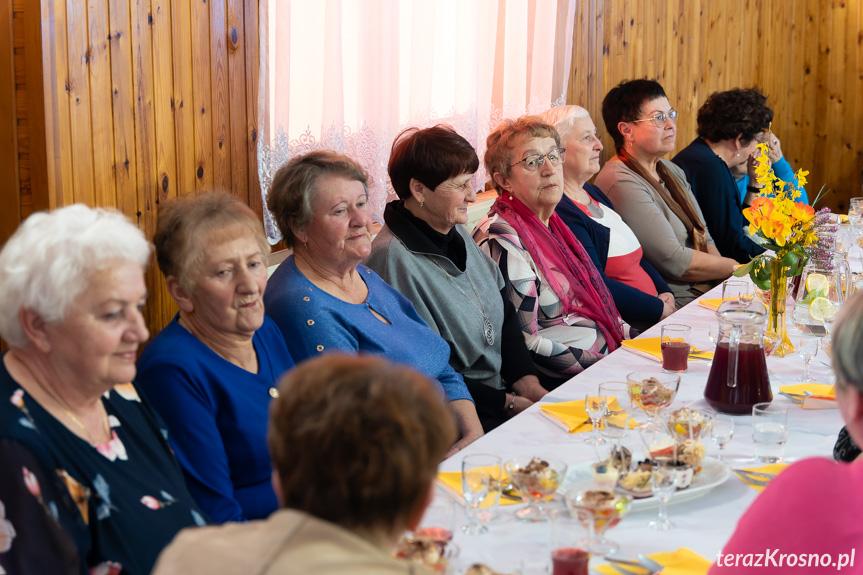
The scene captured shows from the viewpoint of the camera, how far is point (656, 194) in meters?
4.27

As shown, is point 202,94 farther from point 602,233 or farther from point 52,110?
point 602,233

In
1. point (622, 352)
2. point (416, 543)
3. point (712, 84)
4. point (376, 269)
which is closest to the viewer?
point (416, 543)

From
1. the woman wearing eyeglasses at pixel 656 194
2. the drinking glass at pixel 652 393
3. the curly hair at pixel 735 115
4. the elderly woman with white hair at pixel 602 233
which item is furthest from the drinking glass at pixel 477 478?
the curly hair at pixel 735 115

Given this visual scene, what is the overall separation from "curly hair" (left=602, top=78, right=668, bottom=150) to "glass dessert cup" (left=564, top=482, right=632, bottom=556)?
133 inches

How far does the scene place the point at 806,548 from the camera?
1.08 metres

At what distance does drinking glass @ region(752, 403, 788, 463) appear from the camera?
1692 mm

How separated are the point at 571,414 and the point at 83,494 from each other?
1.03 metres

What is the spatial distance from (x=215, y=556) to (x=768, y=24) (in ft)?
25.3

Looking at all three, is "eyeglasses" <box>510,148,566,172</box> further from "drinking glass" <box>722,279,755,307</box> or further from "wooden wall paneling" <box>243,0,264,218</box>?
"wooden wall paneling" <box>243,0,264,218</box>

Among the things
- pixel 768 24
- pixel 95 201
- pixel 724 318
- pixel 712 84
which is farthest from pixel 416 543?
pixel 768 24

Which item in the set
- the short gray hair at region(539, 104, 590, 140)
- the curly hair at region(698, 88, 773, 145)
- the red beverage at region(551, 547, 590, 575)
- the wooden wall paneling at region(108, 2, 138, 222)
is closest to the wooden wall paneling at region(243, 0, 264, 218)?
the wooden wall paneling at region(108, 2, 138, 222)

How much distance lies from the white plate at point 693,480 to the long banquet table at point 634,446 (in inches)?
0.6

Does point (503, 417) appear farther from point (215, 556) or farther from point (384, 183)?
point (215, 556)

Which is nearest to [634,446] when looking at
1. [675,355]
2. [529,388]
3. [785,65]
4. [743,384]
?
[743,384]
